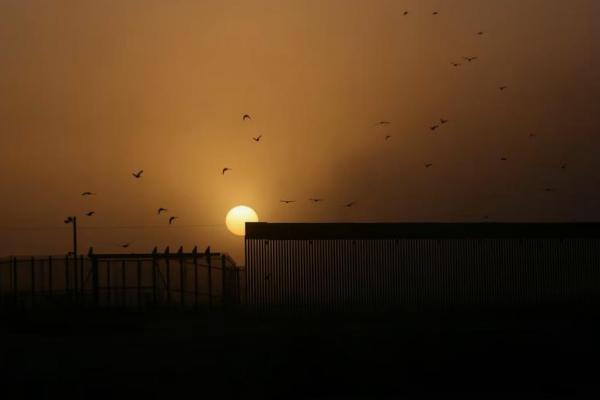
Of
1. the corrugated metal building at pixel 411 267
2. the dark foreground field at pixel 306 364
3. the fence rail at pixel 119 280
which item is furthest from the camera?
the corrugated metal building at pixel 411 267

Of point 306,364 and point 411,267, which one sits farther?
point 411,267

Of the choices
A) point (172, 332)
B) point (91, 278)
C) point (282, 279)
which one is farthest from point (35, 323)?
point (282, 279)

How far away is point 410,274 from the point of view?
43.4 meters

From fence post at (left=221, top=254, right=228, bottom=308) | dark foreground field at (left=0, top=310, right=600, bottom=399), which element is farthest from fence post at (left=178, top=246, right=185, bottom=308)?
dark foreground field at (left=0, top=310, right=600, bottom=399)

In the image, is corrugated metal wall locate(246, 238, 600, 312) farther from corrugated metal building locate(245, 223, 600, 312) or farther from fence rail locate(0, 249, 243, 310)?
fence rail locate(0, 249, 243, 310)

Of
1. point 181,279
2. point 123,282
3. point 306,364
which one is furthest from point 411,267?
point 306,364

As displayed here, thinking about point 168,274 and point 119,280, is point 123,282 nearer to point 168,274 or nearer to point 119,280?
point 119,280

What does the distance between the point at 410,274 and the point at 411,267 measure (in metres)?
0.30

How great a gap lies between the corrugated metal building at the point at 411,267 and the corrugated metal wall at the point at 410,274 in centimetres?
4

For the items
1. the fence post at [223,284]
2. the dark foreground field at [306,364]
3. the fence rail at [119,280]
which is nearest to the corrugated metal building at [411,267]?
the fence post at [223,284]

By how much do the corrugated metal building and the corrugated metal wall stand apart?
1.6 inches

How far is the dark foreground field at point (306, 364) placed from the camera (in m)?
18.6

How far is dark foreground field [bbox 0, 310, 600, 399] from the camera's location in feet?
61.1

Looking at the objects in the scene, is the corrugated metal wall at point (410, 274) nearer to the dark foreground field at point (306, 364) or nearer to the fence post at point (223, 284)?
the fence post at point (223, 284)
